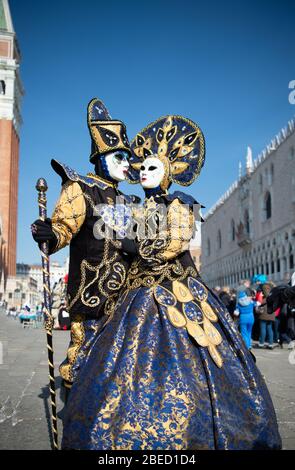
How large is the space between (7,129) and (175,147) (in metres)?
46.1

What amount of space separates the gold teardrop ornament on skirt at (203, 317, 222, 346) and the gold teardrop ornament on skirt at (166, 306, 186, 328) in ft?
0.46

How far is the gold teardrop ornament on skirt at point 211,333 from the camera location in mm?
2693

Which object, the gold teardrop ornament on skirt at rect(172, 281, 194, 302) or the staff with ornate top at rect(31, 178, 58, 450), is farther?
the gold teardrop ornament on skirt at rect(172, 281, 194, 302)

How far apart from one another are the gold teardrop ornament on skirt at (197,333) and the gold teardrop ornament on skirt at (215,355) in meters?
0.03

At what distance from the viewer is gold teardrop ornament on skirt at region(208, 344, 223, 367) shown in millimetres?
2605

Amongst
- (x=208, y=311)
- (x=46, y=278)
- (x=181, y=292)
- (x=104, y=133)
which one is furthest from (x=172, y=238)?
(x=104, y=133)

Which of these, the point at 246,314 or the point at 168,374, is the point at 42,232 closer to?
the point at 168,374

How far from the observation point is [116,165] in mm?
3535

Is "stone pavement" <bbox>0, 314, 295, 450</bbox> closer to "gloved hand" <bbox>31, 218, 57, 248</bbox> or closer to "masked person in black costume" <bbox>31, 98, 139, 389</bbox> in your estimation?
"masked person in black costume" <bbox>31, 98, 139, 389</bbox>

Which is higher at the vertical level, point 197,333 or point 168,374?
point 197,333

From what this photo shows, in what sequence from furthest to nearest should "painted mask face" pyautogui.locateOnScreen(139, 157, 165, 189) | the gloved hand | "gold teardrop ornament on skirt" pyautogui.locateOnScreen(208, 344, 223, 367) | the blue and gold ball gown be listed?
"painted mask face" pyautogui.locateOnScreen(139, 157, 165, 189)
the gloved hand
"gold teardrop ornament on skirt" pyautogui.locateOnScreen(208, 344, 223, 367)
the blue and gold ball gown

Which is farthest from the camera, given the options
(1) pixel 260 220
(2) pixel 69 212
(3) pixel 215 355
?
(1) pixel 260 220

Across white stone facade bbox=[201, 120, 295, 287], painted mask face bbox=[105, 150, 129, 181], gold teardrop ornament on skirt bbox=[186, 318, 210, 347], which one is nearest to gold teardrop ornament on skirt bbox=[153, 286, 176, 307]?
gold teardrop ornament on skirt bbox=[186, 318, 210, 347]

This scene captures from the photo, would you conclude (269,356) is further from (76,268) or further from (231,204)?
(231,204)
